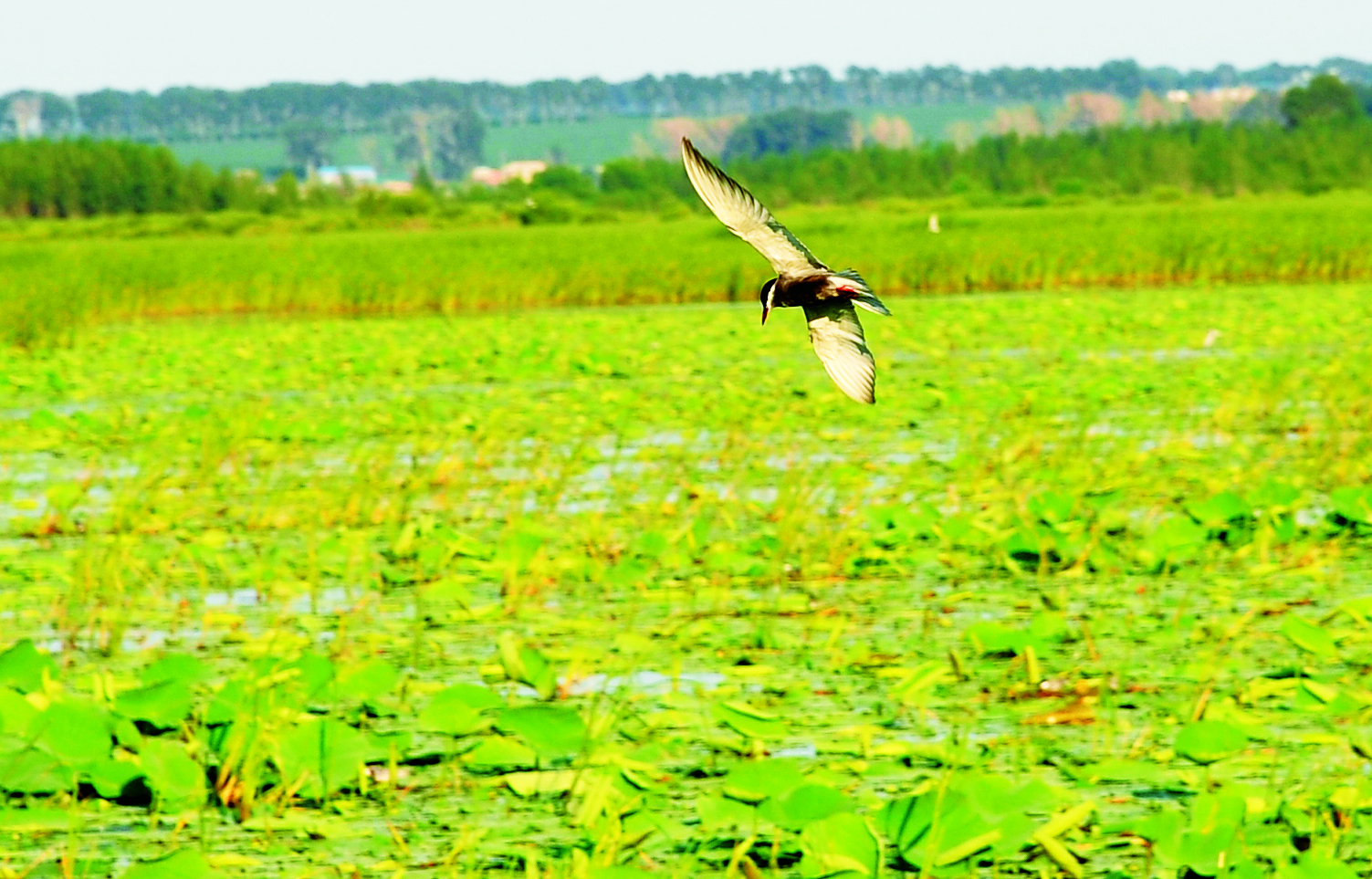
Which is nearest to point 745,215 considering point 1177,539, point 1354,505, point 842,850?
point 842,850

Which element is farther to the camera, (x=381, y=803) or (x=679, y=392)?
(x=679, y=392)

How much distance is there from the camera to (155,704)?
3.76 metres

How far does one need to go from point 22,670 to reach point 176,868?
1267 mm

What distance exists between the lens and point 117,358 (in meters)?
13.2

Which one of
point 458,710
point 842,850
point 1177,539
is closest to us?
point 842,850

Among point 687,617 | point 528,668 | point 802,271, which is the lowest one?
point 687,617

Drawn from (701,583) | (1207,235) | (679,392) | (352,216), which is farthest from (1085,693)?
(352,216)

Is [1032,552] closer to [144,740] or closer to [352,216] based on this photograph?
[144,740]

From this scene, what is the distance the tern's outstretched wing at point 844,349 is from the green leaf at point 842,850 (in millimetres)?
893

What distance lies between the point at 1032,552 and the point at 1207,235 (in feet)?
58.9

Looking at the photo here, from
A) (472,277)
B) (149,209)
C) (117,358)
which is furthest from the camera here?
(149,209)

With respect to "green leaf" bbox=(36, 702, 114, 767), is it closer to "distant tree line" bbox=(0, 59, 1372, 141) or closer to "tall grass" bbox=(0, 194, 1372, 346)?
"tall grass" bbox=(0, 194, 1372, 346)

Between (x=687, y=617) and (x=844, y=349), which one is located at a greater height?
(x=844, y=349)

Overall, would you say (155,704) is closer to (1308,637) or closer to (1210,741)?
(1210,741)
